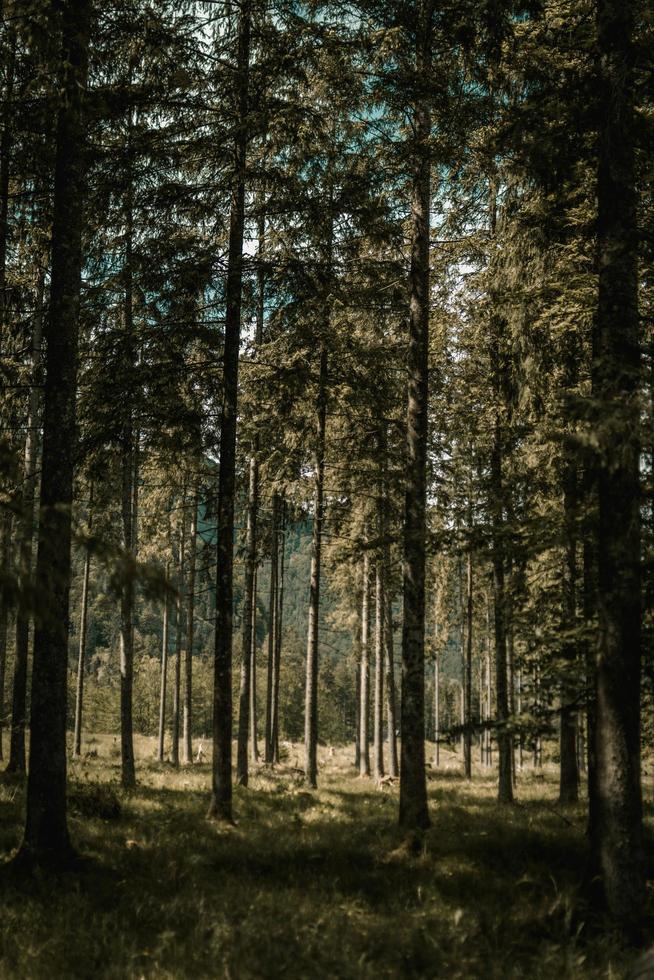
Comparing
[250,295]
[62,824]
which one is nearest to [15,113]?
[250,295]

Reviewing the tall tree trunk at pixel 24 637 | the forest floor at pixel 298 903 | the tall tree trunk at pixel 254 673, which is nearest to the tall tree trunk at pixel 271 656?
the tall tree trunk at pixel 254 673

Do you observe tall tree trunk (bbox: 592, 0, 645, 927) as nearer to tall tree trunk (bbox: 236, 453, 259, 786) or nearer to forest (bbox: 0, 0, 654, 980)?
forest (bbox: 0, 0, 654, 980)

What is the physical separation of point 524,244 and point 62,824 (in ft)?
35.1

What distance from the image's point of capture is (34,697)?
7.74m

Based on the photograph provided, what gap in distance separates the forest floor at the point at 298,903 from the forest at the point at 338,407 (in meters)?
0.04

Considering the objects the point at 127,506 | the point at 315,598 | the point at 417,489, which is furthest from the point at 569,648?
the point at 127,506

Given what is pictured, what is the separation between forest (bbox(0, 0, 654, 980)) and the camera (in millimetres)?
6223

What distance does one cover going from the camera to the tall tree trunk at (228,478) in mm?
10922

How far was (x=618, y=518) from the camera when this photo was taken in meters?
6.73

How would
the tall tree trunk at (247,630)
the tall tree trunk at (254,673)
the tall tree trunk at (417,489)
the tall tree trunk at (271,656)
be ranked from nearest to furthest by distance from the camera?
the tall tree trunk at (417,489) → the tall tree trunk at (247,630) → the tall tree trunk at (254,673) → the tall tree trunk at (271,656)

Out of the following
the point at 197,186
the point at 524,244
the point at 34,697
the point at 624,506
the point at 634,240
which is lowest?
the point at 34,697

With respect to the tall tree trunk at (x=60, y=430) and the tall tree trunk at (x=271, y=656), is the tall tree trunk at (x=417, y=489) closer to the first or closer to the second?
the tall tree trunk at (x=60, y=430)

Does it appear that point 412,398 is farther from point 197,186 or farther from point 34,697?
point 34,697

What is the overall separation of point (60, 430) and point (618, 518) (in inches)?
249
